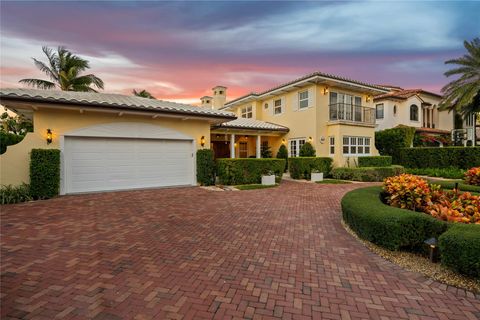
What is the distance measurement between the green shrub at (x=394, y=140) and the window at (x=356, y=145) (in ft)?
11.9

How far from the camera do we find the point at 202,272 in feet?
12.0

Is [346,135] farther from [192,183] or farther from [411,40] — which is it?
[192,183]

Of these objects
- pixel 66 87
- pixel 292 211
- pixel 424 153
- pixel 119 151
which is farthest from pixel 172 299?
pixel 66 87

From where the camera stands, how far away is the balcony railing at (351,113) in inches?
712

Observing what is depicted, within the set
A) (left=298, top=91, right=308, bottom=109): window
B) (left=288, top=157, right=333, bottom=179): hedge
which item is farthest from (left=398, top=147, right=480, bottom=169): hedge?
(left=298, top=91, right=308, bottom=109): window

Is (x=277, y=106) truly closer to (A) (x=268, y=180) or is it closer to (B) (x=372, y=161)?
(B) (x=372, y=161)

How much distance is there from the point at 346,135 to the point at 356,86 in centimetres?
394

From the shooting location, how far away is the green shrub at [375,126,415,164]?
68.9ft

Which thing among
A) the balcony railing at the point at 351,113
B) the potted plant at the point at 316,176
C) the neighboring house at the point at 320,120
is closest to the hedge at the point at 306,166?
the potted plant at the point at 316,176

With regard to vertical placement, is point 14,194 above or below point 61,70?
below

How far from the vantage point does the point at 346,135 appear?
17703 millimetres

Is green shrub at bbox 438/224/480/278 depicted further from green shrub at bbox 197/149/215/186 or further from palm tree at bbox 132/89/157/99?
palm tree at bbox 132/89/157/99

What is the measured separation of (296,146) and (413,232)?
605 inches

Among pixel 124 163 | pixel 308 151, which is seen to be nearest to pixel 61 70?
pixel 124 163
